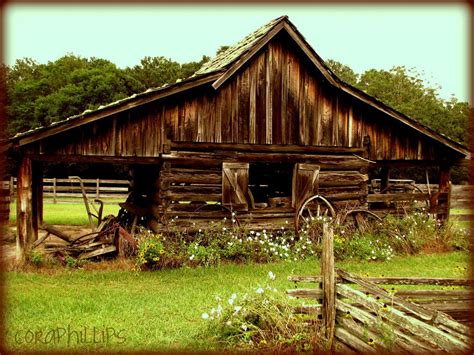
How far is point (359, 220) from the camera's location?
48.3ft

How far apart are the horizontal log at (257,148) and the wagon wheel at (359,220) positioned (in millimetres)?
1869

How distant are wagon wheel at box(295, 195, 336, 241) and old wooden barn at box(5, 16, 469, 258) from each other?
0.23 m

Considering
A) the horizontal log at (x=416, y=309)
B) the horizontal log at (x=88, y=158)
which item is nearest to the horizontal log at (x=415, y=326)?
the horizontal log at (x=416, y=309)

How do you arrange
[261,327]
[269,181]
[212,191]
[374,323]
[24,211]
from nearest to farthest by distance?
[374,323] → [261,327] → [24,211] → [212,191] → [269,181]

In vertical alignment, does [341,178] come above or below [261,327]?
above

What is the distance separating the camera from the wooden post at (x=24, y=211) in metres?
11.6

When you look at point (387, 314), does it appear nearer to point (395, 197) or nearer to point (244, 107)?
point (244, 107)

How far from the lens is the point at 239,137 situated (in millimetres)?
13609

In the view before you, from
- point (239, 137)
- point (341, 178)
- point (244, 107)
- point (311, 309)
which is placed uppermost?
point (244, 107)

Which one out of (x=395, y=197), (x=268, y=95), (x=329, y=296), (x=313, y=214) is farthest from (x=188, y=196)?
(x=329, y=296)

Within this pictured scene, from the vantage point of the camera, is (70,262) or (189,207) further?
(189,207)

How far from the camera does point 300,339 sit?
240 inches

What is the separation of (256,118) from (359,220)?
4358 mm

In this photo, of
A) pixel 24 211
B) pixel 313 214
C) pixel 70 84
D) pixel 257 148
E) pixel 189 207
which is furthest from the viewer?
pixel 70 84
